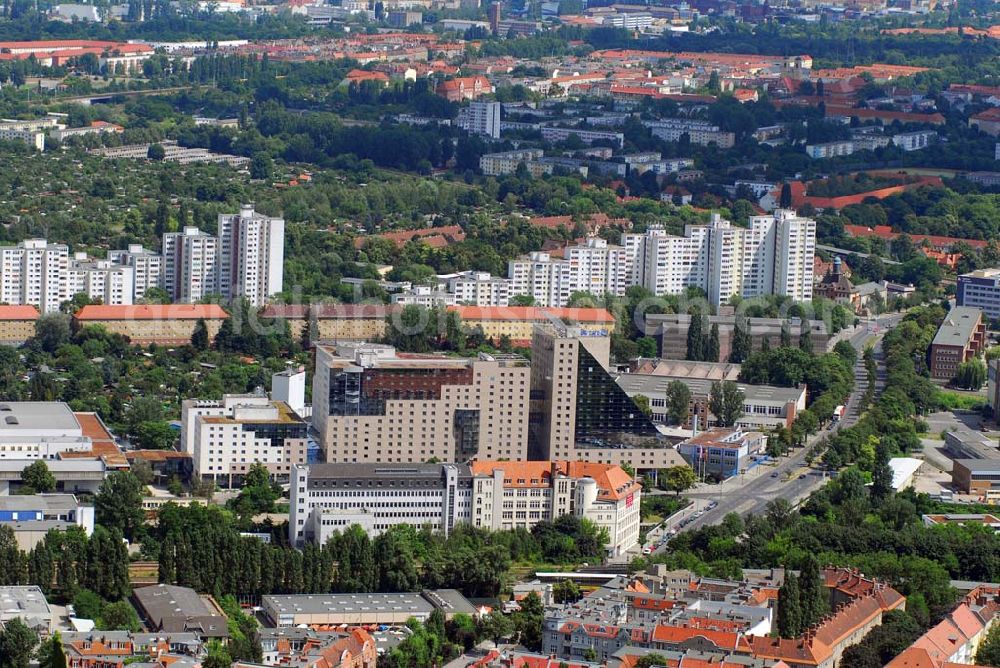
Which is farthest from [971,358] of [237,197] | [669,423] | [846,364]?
[237,197]

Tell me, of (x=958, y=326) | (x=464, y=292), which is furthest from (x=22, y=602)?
(x=958, y=326)

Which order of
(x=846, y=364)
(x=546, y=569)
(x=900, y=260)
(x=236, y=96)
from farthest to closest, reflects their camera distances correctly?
(x=236, y=96) → (x=900, y=260) → (x=846, y=364) → (x=546, y=569)

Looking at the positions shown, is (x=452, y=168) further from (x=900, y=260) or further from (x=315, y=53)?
(x=315, y=53)

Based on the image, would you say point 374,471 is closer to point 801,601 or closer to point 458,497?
point 458,497

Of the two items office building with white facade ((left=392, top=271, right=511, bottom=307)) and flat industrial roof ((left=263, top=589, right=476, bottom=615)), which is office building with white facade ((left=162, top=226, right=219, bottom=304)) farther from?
flat industrial roof ((left=263, top=589, right=476, bottom=615))

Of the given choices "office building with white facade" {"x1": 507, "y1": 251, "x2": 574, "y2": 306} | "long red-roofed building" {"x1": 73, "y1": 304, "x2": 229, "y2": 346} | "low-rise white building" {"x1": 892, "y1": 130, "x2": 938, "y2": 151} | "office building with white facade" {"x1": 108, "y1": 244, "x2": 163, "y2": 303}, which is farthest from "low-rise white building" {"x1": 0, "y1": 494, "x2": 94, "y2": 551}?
"low-rise white building" {"x1": 892, "y1": 130, "x2": 938, "y2": 151}
